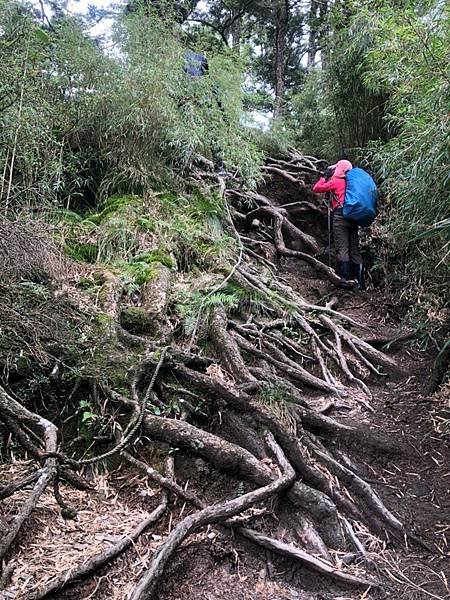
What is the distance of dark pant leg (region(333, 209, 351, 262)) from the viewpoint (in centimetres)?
605

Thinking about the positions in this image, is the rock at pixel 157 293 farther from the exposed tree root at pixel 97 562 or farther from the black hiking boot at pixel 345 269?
the black hiking boot at pixel 345 269

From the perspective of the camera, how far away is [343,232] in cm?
610

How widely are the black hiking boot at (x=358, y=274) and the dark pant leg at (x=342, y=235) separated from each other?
20 cm

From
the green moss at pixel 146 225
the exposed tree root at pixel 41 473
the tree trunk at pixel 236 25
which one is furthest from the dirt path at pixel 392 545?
the tree trunk at pixel 236 25

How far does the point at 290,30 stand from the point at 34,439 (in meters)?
16.7

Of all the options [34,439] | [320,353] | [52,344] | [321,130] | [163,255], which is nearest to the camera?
[34,439]

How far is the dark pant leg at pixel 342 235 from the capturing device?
19.9ft

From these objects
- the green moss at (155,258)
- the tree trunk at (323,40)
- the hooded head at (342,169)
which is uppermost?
the tree trunk at (323,40)

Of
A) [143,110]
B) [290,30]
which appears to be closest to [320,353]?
[143,110]

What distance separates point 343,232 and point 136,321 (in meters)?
3.72

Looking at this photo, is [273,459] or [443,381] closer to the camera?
[273,459]

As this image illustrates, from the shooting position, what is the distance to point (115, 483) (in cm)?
229

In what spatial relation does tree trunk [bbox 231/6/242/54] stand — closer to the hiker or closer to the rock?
the hiker

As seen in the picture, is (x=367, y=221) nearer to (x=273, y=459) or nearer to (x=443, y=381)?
(x=443, y=381)
